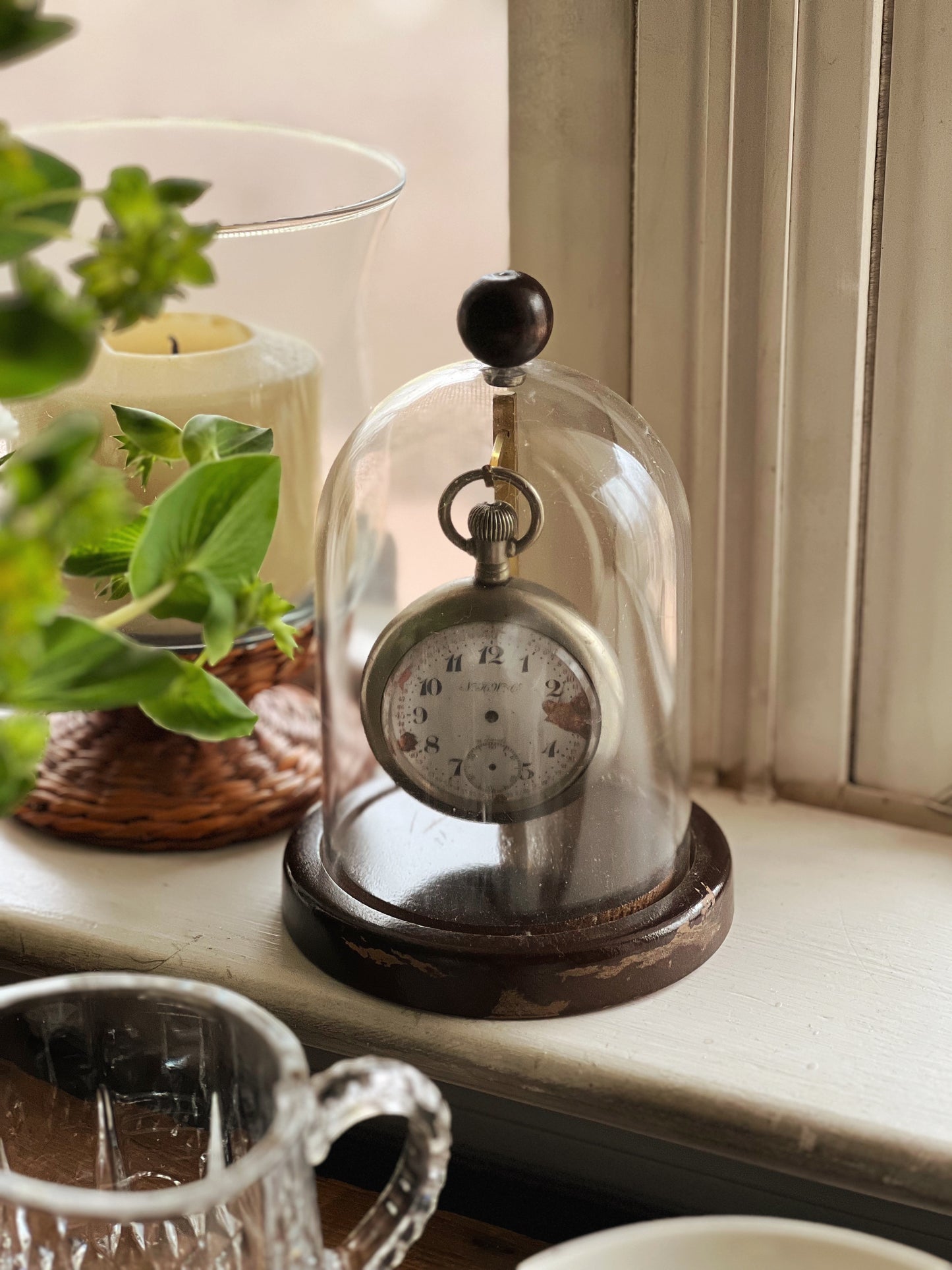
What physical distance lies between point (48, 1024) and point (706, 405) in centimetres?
39

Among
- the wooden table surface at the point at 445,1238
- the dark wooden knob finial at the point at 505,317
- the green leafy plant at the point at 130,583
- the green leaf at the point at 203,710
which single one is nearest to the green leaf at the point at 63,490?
the green leafy plant at the point at 130,583

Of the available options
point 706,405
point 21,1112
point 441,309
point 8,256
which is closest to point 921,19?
point 706,405

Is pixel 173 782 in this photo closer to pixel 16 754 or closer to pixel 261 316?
pixel 261 316

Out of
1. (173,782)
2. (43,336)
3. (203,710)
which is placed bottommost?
(173,782)

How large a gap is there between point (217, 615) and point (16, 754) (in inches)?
3.1

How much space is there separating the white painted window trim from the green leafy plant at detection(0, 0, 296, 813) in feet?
0.92

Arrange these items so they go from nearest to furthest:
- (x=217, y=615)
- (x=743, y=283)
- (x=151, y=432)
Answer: (x=217, y=615), (x=151, y=432), (x=743, y=283)

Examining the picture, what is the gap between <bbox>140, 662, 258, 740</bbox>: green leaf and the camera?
0.38m

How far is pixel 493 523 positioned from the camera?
0.53 metres

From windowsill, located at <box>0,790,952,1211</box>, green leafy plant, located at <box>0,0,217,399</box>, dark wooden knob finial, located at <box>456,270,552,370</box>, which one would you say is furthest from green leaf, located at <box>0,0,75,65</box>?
windowsill, located at <box>0,790,952,1211</box>

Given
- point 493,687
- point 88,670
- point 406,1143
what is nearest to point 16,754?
point 88,670

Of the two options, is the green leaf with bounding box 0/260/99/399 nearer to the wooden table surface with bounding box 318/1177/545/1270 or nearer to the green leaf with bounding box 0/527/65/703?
the green leaf with bounding box 0/527/65/703

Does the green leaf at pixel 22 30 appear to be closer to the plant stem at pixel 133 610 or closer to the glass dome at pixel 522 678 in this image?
the plant stem at pixel 133 610

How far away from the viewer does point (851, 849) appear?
0.65 meters
